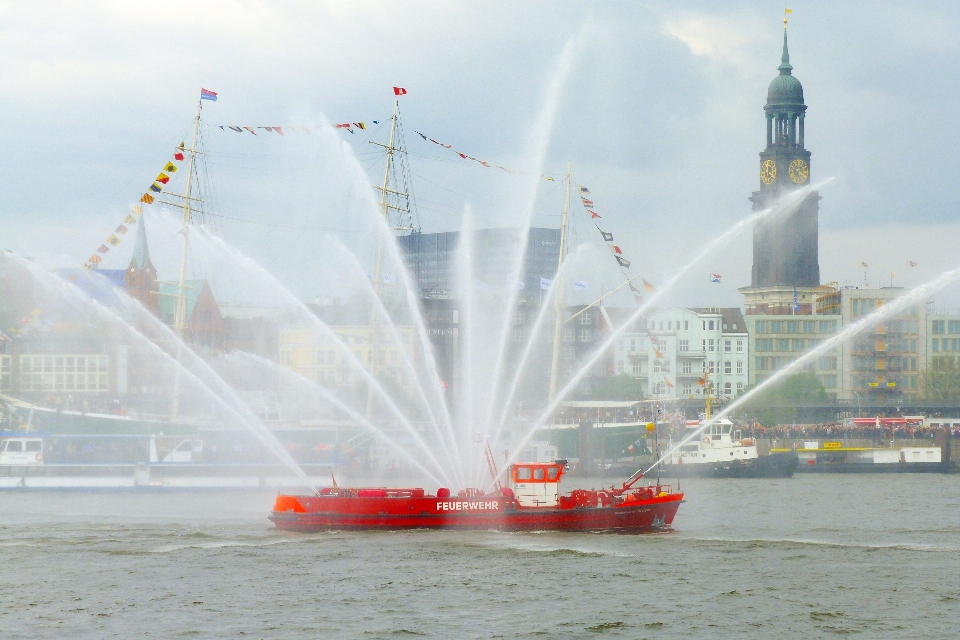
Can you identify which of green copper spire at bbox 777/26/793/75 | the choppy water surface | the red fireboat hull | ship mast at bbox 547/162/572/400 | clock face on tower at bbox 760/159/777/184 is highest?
green copper spire at bbox 777/26/793/75

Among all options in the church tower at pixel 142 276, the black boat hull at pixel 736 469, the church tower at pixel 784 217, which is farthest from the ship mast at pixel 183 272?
the church tower at pixel 784 217

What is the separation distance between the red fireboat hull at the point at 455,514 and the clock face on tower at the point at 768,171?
12761 centimetres

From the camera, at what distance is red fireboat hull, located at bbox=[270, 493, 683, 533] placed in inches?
1967

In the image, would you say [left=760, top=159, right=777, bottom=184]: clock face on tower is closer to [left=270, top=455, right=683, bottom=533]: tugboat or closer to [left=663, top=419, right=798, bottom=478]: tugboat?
[left=663, top=419, right=798, bottom=478]: tugboat

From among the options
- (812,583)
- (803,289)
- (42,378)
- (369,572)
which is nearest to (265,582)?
(369,572)

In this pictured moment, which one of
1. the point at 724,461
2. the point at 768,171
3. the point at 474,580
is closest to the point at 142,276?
the point at 724,461

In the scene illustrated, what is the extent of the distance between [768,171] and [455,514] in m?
133

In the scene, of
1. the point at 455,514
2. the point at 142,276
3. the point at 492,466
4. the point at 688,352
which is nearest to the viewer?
the point at 455,514

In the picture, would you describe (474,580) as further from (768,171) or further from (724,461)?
(768,171)

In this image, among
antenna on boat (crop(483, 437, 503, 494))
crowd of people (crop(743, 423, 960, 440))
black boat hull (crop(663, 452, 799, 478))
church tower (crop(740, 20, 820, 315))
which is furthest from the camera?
church tower (crop(740, 20, 820, 315))

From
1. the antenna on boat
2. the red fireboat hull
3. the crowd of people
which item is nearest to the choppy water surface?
Result: the red fireboat hull

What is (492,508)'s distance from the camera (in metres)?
50.0

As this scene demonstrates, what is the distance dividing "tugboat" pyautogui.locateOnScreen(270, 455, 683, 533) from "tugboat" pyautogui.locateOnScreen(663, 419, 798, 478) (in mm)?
41698

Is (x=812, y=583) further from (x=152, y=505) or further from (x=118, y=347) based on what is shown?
(x=118, y=347)
